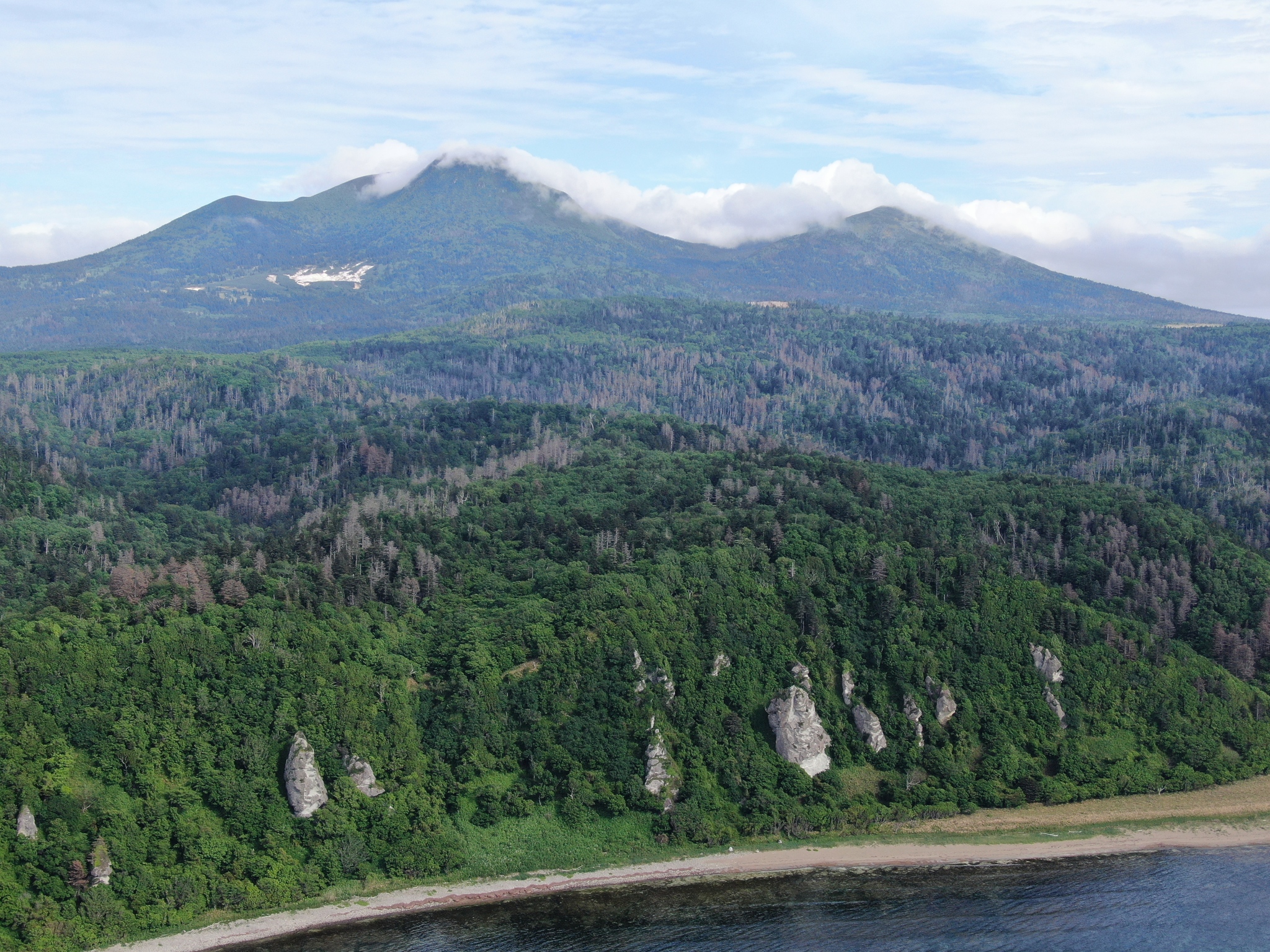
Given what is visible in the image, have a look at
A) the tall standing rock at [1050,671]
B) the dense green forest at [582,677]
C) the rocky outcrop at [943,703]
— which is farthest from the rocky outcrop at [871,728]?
the tall standing rock at [1050,671]

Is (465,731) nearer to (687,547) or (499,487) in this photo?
(687,547)

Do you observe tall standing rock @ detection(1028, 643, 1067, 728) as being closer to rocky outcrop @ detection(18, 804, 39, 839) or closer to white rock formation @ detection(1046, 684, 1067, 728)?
white rock formation @ detection(1046, 684, 1067, 728)

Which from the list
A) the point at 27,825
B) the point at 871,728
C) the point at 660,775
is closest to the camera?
the point at 27,825

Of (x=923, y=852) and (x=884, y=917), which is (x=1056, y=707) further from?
(x=884, y=917)

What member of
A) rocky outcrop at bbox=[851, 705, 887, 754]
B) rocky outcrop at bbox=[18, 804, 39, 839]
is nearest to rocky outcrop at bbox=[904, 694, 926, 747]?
rocky outcrop at bbox=[851, 705, 887, 754]

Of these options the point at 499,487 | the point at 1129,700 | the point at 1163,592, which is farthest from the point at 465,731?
the point at 1163,592

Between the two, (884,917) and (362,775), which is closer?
(884,917)

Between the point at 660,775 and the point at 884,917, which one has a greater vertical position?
the point at 660,775

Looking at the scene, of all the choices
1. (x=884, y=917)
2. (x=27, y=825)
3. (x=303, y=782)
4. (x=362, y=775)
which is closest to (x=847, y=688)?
(x=884, y=917)

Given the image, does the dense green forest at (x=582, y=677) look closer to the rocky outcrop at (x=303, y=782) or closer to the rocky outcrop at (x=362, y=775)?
the rocky outcrop at (x=362, y=775)
